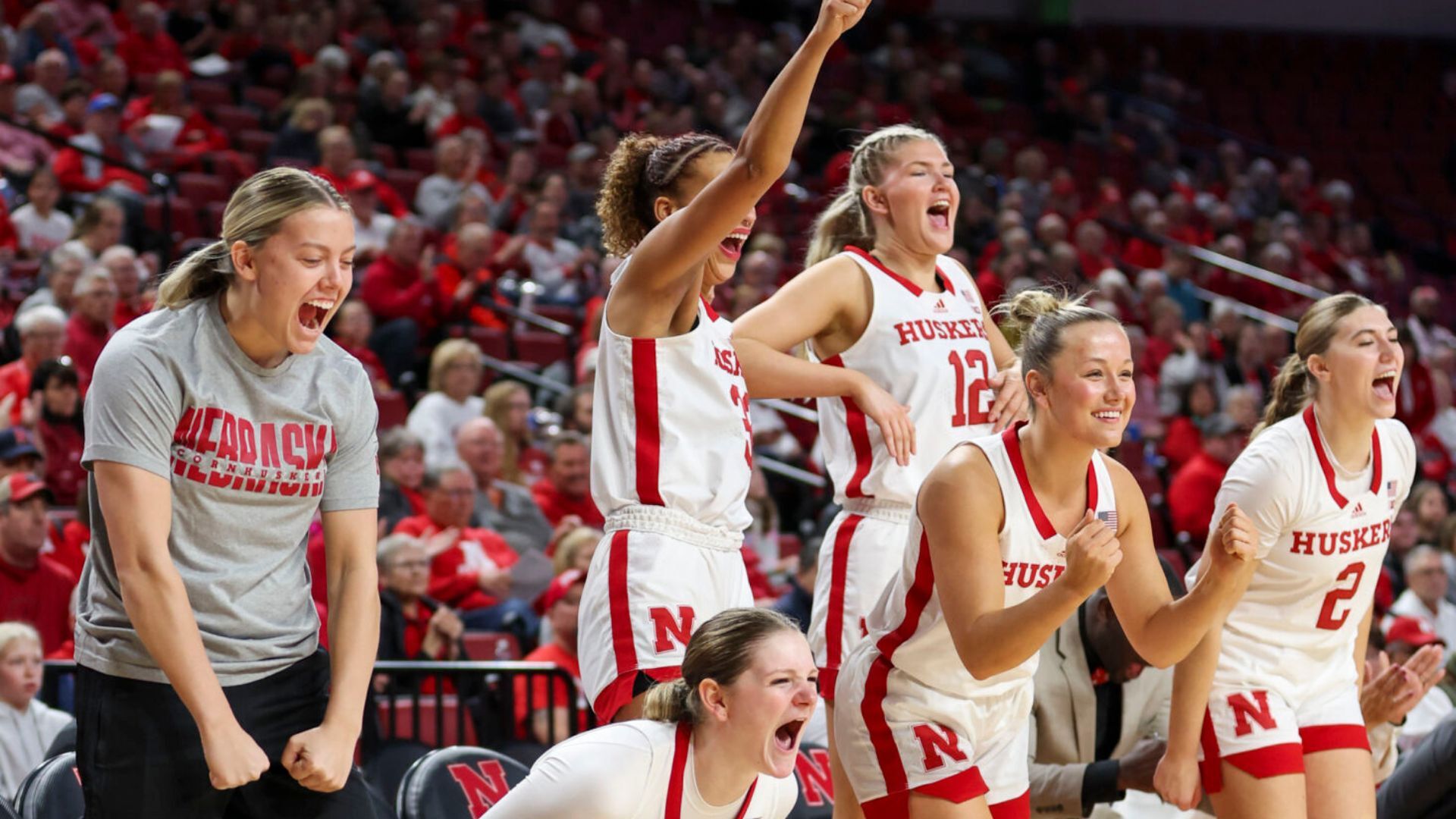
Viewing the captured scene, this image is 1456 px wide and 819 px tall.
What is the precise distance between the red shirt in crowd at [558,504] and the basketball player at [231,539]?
4979 millimetres

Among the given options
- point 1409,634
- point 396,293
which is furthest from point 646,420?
point 396,293

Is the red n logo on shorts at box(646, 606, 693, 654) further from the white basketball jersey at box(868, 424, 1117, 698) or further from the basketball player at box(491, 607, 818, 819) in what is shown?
the white basketball jersey at box(868, 424, 1117, 698)

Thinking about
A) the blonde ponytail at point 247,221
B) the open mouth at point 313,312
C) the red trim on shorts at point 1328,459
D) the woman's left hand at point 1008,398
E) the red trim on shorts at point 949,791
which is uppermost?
the blonde ponytail at point 247,221

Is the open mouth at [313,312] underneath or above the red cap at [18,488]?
above

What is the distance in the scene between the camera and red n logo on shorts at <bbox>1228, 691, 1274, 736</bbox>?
3947 mm

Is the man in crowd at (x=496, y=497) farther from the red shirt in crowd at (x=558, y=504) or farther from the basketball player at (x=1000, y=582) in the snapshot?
the basketball player at (x=1000, y=582)

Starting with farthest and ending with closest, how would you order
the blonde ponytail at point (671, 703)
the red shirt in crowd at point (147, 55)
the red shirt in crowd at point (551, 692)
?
the red shirt in crowd at point (147, 55) < the red shirt in crowd at point (551, 692) < the blonde ponytail at point (671, 703)

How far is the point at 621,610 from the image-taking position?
329cm

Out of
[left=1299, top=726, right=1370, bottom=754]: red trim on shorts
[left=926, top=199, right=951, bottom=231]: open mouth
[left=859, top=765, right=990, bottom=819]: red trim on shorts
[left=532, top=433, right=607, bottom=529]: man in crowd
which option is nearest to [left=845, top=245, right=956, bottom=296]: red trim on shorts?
[left=926, top=199, right=951, bottom=231]: open mouth

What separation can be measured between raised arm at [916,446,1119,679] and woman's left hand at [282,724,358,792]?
113 cm

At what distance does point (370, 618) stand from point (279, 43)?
31.2 feet

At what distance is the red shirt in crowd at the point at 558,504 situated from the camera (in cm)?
789

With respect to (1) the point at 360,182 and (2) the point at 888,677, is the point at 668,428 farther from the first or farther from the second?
(1) the point at 360,182

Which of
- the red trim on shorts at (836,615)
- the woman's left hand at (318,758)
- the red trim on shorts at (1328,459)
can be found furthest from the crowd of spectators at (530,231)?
the woman's left hand at (318,758)
